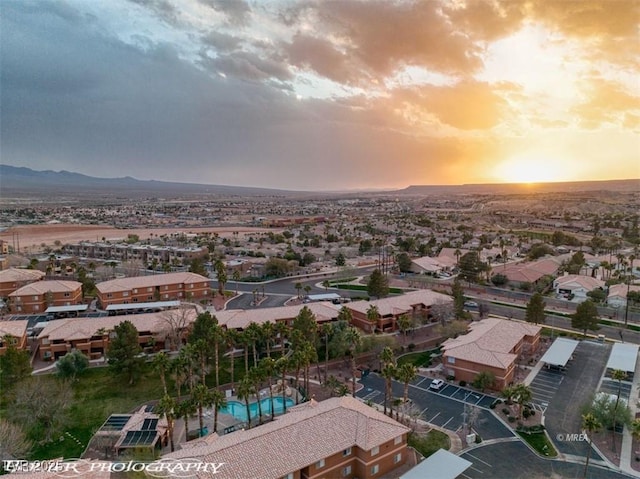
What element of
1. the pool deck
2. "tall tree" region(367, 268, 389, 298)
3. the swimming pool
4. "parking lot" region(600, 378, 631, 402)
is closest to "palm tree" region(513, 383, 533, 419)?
"parking lot" region(600, 378, 631, 402)

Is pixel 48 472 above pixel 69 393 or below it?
above

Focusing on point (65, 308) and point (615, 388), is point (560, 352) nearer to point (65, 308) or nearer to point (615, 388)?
point (615, 388)

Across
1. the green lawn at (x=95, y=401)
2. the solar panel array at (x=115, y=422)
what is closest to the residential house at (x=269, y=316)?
the green lawn at (x=95, y=401)

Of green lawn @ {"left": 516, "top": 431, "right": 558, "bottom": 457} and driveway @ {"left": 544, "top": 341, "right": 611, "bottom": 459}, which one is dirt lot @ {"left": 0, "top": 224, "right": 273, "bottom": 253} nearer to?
green lawn @ {"left": 516, "top": 431, "right": 558, "bottom": 457}

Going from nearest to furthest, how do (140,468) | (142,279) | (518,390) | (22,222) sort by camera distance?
(140,468) < (518,390) < (142,279) < (22,222)

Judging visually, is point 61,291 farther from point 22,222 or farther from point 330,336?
point 22,222

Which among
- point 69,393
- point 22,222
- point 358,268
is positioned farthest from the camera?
point 22,222

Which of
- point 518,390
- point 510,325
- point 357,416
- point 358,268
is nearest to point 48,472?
point 357,416
